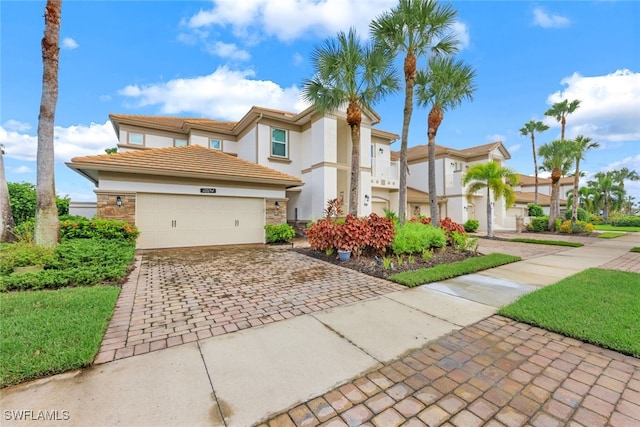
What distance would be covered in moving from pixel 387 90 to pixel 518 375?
1149 centimetres

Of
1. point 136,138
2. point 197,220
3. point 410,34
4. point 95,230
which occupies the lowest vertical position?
point 95,230

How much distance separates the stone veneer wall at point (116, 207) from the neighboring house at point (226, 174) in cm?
3

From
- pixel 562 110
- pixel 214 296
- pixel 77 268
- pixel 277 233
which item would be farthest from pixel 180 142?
pixel 562 110

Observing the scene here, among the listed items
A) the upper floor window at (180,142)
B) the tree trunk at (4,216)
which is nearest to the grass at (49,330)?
the tree trunk at (4,216)

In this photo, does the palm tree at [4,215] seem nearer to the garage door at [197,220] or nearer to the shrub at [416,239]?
the garage door at [197,220]

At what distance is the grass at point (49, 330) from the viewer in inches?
101

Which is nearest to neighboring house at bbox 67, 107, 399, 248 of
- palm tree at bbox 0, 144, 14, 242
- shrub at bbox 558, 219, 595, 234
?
palm tree at bbox 0, 144, 14, 242

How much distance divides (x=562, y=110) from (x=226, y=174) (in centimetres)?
2679

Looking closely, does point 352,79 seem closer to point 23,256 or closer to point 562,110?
point 23,256

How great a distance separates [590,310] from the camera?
4.05m

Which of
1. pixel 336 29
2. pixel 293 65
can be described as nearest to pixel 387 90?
pixel 336 29

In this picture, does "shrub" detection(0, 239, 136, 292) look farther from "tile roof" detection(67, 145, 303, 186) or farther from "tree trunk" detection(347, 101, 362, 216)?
"tree trunk" detection(347, 101, 362, 216)

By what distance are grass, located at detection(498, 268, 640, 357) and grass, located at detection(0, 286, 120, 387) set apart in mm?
5691

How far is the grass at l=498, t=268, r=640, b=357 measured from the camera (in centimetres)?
323
